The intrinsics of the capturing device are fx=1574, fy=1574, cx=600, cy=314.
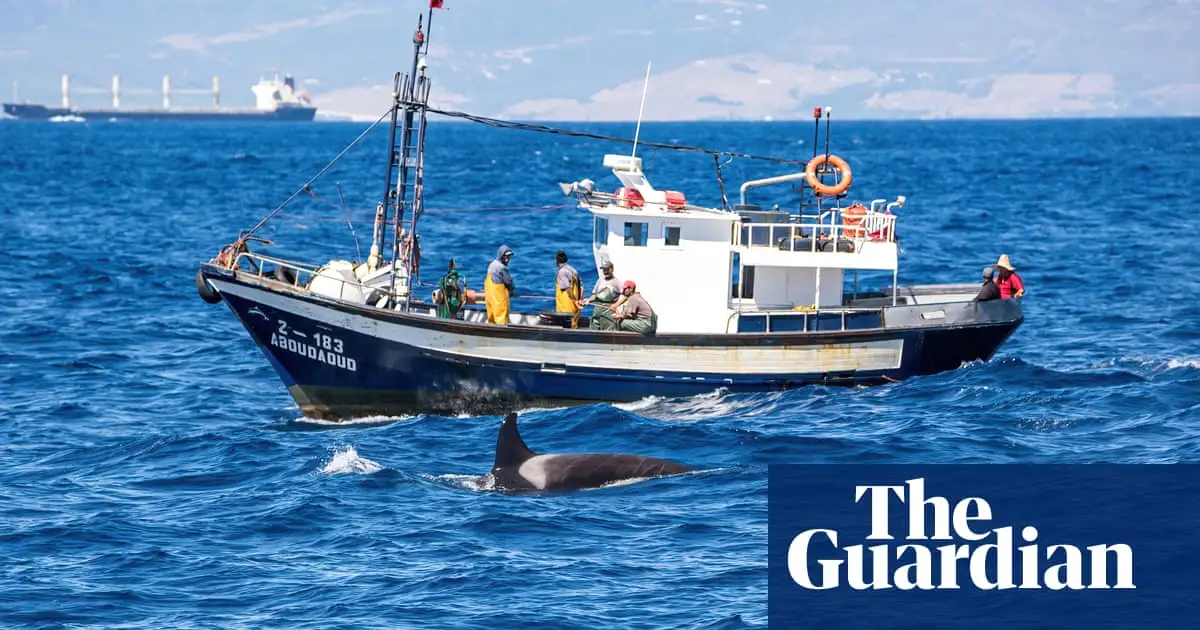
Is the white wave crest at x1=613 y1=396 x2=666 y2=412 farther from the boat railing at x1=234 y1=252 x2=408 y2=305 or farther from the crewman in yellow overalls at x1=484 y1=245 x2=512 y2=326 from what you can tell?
the boat railing at x1=234 y1=252 x2=408 y2=305

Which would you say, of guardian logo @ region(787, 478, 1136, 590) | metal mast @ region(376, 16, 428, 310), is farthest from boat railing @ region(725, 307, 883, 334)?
guardian logo @ region(787, 478, 1136, 590)

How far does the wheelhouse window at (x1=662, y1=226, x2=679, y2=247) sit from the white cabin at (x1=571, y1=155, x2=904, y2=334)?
19 millimetres

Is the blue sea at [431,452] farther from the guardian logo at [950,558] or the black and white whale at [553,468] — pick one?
the guardian logo at [950,558]

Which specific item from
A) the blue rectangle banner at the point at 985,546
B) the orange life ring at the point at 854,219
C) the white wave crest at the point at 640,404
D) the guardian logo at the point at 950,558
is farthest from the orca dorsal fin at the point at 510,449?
the orange life ring at the point at 854,219

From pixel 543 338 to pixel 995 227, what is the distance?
40236mm

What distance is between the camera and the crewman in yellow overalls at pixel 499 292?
2803 cm

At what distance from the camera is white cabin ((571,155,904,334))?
29.0 meters

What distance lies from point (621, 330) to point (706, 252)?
92.3 inches

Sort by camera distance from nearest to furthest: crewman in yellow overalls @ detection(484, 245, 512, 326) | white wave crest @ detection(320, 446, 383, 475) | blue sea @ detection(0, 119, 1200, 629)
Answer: blue sea @ detection(0, 119, 1200, 629)
white wave crest @ detection(320, 446, 383, 475)
crewman in yellow overalls @ detection(484, 245, 512, 326)

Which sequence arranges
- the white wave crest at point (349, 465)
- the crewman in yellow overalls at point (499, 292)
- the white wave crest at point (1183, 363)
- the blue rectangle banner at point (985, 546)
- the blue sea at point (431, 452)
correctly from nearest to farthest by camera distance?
1. the blue rectangle banner at point (985, 546)
2. the blue sea at point (431, 452)
3. the white wave crest at point (349, 465)
4. the crewman in yellow overalls at point (499, 292)
5. the white wave crest at point (1183, 363)

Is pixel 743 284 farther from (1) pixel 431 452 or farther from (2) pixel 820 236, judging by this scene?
(1) pixel 431 452

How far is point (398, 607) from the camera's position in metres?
17.8

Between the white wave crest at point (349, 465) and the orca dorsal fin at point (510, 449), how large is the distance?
2.20 m

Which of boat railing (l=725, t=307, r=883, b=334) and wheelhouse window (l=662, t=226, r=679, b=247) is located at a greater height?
wheelhouse window (l=662, t=226, r=679, b=247)
